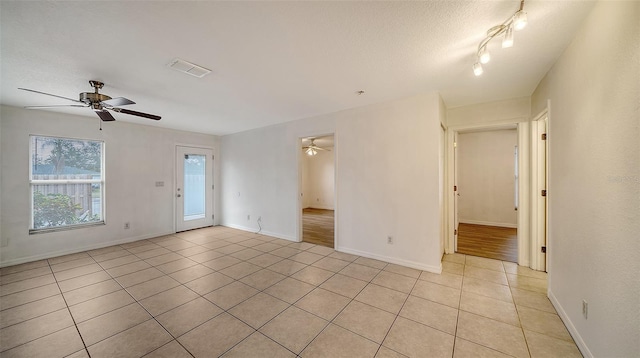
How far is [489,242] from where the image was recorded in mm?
4531

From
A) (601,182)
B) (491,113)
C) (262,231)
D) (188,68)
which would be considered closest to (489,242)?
(491,113)

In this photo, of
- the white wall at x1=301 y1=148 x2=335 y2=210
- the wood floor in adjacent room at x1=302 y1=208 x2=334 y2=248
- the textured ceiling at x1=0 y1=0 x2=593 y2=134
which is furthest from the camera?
the white wall at x1=301 y1=148 x2=335 y2=210

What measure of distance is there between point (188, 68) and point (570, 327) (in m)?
4.37

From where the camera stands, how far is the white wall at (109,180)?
356 cm

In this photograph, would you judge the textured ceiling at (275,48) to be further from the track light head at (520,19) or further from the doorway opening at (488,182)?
the doorway opening at (488,182)

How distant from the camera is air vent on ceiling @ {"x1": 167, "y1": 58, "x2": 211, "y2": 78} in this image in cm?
223

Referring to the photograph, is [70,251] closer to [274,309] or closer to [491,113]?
[274,309]

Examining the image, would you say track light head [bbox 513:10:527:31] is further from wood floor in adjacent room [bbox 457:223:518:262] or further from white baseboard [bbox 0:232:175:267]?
white baseboard [bbox 0:232:175:267]

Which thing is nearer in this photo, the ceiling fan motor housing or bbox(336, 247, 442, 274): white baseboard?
the ceiling fan motor housing

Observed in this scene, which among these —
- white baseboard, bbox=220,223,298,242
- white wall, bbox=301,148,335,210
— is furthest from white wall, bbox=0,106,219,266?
white wall, bbox=301,148,335,210

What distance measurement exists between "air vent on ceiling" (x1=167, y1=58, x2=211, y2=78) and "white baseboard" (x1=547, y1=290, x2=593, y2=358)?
13.5ft

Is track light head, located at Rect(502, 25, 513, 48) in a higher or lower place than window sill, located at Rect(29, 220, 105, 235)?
higher

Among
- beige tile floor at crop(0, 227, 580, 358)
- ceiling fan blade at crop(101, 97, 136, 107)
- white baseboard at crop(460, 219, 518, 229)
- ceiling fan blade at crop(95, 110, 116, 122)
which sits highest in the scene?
ceiling fan blade at crop(101, 97, 136, 107)

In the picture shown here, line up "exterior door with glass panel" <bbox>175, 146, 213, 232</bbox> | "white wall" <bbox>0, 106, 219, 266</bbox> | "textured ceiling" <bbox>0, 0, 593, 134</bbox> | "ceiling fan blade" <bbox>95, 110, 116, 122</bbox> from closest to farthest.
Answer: "textured ceiling" <bbox>0, 0, 593, 134</bbox>, "ceiling fan blade" <bbox>95, 110, 116, 122</bbox>, "white wall" <bbox>0, 106, 219, 266</bbox>, "exterior door with glass panel" <bbox>175, 146, 213, 232</bbox>
